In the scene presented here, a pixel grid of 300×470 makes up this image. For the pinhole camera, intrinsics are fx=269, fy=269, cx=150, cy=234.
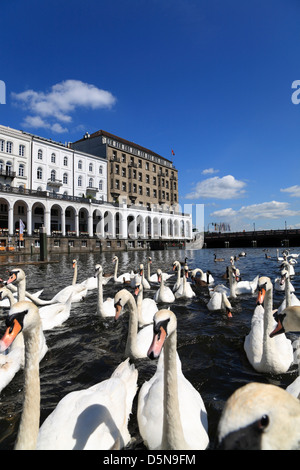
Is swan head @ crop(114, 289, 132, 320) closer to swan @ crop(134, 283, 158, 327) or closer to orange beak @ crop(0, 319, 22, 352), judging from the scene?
swan @ crop(134, 283, 158, 327)

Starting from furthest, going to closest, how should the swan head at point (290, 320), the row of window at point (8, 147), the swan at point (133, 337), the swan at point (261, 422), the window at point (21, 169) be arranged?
the window at point (21, 169)
the row of window at point (8, 147)
the swan at point (133, 337)
the swan head at point (290, 320)
the swan at point (261, 422)

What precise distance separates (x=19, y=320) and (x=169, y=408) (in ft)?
4.91

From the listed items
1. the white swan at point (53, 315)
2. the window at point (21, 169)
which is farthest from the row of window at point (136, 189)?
the white swan at point (53, 315)

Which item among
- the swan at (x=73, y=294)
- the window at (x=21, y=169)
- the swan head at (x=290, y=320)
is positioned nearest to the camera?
the swan head at (x=290, y=320)

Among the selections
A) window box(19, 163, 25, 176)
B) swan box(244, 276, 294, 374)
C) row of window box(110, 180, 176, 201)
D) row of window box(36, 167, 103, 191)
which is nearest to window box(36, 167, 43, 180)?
row of window box(36, 167, 103, 191)

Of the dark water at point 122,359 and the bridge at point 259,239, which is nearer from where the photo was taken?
the dark water at point 122,359

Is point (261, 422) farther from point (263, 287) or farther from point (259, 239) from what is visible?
point (259, 239)

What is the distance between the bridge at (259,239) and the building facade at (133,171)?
682 inches

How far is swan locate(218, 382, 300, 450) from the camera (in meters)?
1.33

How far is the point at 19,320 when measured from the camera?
7.80 feet

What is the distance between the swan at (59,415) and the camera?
221 cm

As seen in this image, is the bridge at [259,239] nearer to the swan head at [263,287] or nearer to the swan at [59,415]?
the swan head at [263,287]
